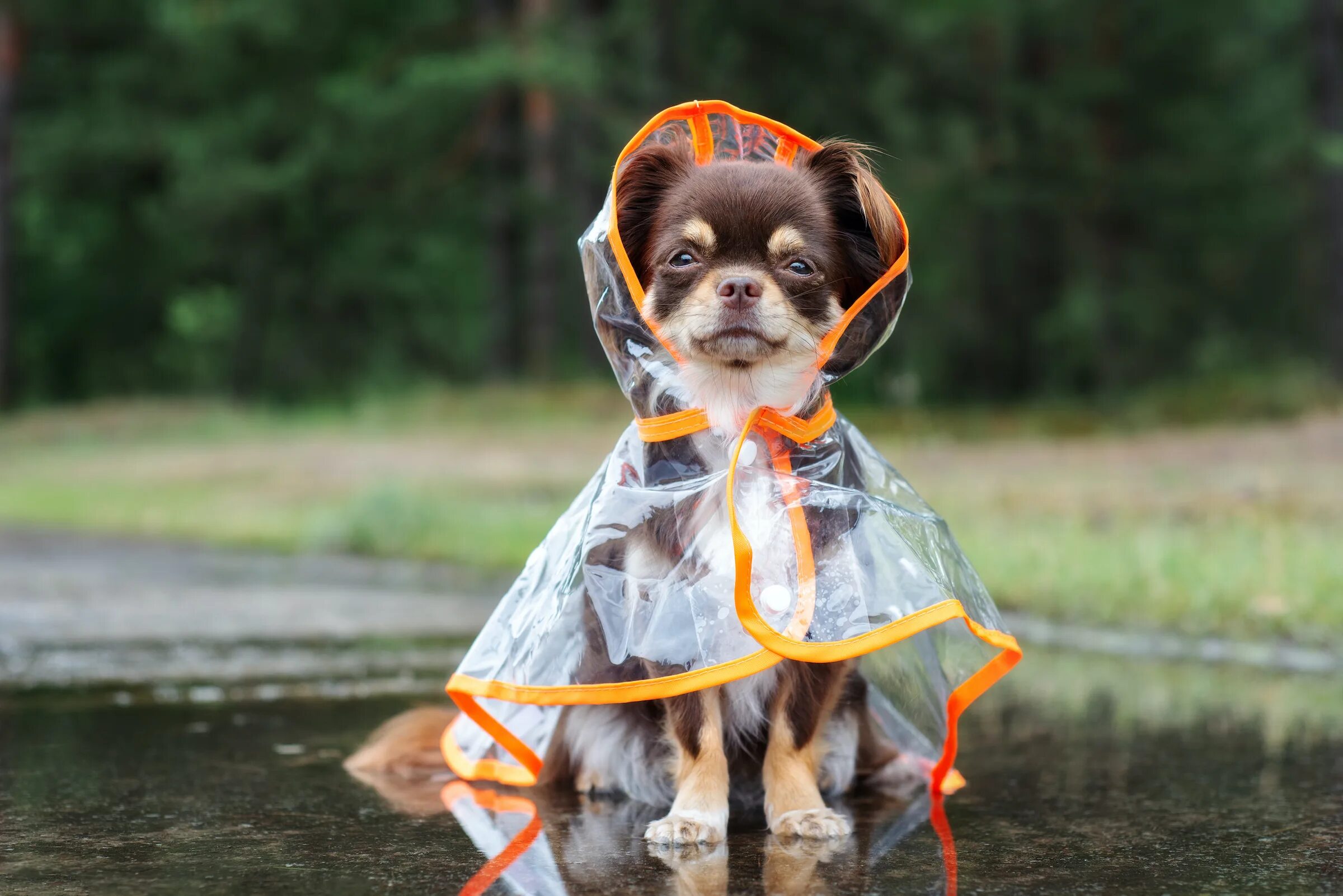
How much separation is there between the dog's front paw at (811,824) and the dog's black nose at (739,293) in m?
1.05

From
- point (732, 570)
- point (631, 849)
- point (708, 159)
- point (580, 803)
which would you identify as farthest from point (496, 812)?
point (708, 159)

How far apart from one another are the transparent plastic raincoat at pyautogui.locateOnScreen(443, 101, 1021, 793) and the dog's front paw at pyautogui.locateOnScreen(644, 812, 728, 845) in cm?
25

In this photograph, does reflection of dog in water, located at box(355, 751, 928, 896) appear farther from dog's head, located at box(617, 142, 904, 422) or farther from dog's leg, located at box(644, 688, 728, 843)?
dog's head, located at box(617, 142, 904, 422)

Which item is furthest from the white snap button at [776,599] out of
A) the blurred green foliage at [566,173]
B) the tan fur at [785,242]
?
the blurred green foliage at [566,173]

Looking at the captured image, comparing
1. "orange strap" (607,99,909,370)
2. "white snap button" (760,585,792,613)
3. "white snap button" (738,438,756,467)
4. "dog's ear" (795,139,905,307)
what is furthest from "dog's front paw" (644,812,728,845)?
"dog's ear" (795,139,905,307)

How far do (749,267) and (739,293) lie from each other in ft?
0.33

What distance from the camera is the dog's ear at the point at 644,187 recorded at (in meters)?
3.20

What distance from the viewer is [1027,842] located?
284cm

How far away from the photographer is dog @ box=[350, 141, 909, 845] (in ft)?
9.75

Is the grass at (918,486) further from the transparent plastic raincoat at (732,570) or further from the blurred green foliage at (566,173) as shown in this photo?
the transparent plastic raincoat at (732,570)

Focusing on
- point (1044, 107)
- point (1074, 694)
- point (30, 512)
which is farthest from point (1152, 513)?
point (1044, 107)

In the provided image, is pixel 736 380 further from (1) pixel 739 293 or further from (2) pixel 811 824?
(2) pixel 811 824

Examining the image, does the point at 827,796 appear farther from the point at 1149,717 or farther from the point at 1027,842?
the point at 1149,717

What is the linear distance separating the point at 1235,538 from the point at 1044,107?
15.2m
